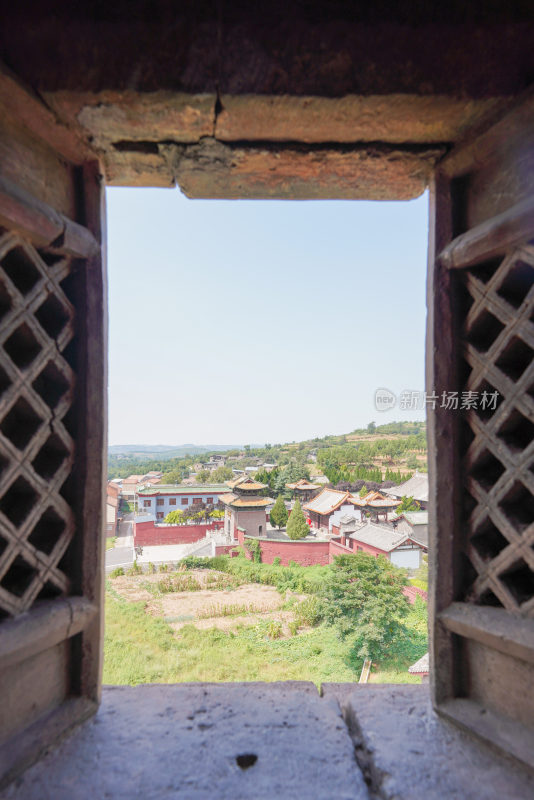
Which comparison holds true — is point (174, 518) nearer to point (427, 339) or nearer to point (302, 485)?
point (302, 485)

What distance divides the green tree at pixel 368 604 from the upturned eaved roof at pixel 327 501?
7.16 m

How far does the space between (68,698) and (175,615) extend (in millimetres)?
21671

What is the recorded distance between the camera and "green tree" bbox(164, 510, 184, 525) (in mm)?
28833

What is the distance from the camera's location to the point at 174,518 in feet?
94.8

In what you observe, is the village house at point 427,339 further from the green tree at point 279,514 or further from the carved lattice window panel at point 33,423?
the green tree at point 279,514

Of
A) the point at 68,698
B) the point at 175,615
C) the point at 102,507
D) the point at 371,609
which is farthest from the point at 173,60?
the point at 175,615

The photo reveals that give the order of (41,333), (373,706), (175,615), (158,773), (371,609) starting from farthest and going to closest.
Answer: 1. (175,615)
2. (371,609)
3. (373,706)
4. (41,333)
5. (158,773)

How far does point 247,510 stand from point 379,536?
28.1 feet

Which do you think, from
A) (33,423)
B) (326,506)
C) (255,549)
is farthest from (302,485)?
(33,423)

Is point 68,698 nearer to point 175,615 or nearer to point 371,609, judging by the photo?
point 371,609

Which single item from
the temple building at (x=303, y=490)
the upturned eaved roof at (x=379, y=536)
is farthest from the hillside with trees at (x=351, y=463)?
the upturned eaved roof at (x=379, y=536)

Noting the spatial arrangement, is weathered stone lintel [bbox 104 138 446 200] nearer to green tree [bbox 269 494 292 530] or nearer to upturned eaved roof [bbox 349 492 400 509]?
upturned eaved roof [bbox 349 492 400 509]

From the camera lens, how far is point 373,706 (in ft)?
4.35

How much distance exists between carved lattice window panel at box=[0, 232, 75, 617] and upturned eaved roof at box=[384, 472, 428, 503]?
26.2 metres
